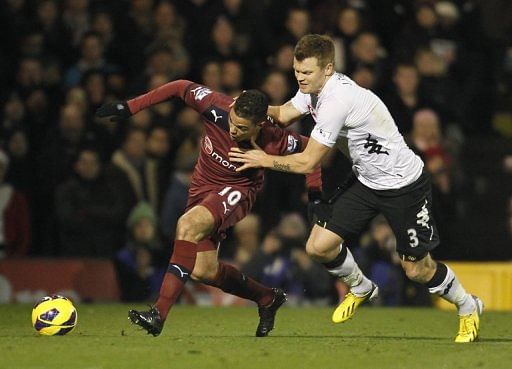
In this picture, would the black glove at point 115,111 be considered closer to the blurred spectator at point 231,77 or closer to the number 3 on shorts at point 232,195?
the number 3 on shorts at point 232,195

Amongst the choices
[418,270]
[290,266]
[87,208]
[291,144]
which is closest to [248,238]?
[290,266]

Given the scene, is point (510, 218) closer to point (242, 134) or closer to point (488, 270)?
point (488, 270)

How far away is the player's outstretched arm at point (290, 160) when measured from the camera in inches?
359

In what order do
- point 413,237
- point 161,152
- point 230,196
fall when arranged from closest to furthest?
1. point 413,237
2. point 230,196
3. point 161,152

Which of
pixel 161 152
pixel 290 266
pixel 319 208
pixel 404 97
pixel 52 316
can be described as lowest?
pixel 290 266

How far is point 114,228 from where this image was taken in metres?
14.8

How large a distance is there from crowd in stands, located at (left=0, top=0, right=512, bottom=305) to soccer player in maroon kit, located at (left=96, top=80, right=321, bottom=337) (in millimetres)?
4502

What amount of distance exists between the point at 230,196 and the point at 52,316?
160cm

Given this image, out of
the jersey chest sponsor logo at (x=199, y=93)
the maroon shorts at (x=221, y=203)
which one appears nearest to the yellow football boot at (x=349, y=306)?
the maroon shorts at (x=221, y=203)

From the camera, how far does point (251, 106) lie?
30.2 feet

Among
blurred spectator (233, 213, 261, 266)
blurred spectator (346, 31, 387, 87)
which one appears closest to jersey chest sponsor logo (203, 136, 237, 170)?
blurred spectator (233, 213, 261, 266)

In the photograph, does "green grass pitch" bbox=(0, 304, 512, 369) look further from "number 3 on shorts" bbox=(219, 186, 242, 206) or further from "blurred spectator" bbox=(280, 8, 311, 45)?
"blurred spectator" bbox=(280, 8, 311, 45)

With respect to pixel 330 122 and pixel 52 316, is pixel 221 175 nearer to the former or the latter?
→ pixel 330 122

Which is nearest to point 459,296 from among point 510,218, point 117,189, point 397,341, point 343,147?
point 397,341
